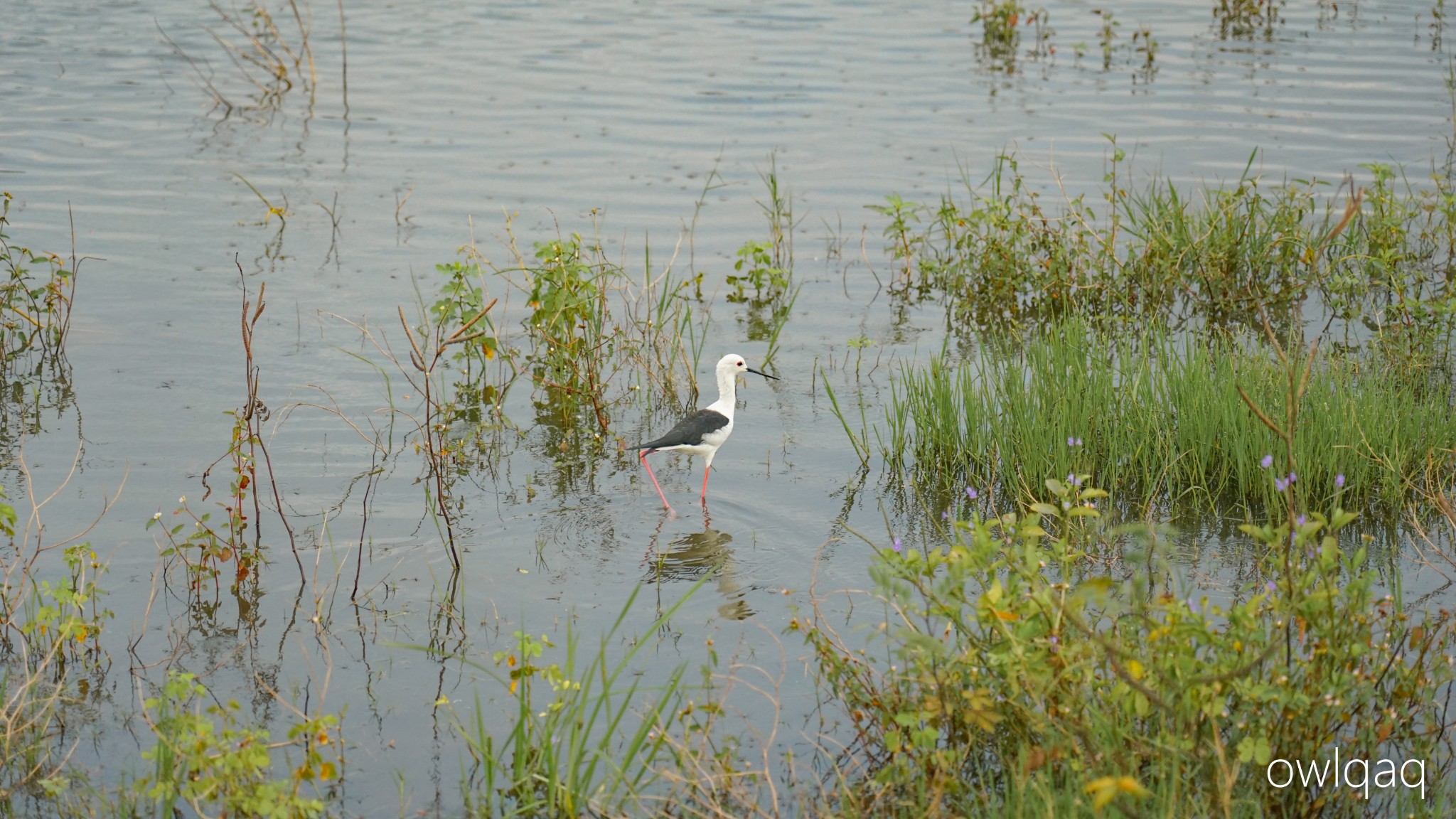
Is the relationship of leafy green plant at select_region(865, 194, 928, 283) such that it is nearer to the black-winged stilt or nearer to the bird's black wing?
the black-winged stilt

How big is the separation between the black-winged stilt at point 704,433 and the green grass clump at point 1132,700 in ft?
8.44

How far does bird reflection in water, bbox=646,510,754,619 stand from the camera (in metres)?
5.96

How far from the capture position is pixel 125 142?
13.7 m

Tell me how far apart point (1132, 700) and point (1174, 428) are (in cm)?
344

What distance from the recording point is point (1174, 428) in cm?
680

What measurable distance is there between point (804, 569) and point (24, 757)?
3.29 m

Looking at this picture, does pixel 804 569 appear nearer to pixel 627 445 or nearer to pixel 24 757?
pixel 627 445

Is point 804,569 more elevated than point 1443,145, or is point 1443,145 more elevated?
point 1443,145

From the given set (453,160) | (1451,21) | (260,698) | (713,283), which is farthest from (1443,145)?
(260,698)

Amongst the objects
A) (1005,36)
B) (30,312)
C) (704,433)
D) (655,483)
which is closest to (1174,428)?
(704,433)

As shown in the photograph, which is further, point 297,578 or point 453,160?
point 453,160

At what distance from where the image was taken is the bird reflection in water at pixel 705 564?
19.5ft

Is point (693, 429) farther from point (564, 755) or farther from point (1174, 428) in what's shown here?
point (564, 755)

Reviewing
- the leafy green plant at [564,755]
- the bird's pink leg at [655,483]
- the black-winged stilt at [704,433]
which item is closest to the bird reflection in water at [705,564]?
the bird's pink leg at [655,483]
